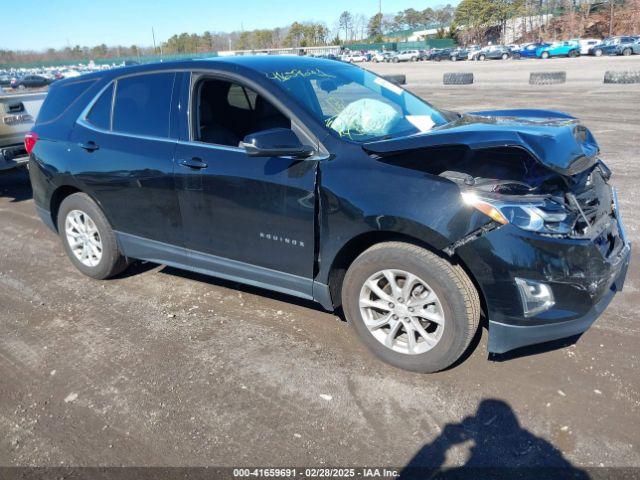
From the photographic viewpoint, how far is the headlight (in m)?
2.75

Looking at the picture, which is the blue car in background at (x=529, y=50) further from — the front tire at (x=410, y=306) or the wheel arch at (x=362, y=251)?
the front tire at (x=410, y=306)

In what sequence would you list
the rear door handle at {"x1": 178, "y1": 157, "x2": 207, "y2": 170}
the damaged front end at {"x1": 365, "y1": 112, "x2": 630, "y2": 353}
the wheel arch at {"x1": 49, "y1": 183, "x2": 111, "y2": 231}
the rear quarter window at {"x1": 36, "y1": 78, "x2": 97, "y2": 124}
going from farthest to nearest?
the rear quarter window at {"x1": 36, "y1": 78, "x2": 97, "y2": 124}
the wheel arch at {"x1": 49, "y1": 183, "x2": 111, "y2": 231}
the rear door handle at {"x1": 178, "y1": 157, "x2": 207, "y2": 170}
the damaged front end at {"x1": 365, "y1": 112, "x2": 630, "y2": 353}

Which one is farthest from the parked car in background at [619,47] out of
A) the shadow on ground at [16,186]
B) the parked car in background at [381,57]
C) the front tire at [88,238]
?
the front tire at [88,238]

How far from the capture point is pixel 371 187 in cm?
309

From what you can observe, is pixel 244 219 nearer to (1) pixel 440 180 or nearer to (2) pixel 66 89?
(1) pixel 440 180

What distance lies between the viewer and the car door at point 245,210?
11.1 ft

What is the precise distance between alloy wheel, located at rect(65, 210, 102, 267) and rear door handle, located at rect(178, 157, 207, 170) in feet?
4.40

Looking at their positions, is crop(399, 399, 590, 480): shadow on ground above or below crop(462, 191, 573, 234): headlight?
below

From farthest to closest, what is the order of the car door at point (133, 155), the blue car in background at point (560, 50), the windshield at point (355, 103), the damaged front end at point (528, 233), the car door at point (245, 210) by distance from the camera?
the blue car in background at point (560, 50) → the car door at point (133, 155) → the windshield at point (355, 103) → the car door at point (245, 210) → the damaged front end at point (528, 233)

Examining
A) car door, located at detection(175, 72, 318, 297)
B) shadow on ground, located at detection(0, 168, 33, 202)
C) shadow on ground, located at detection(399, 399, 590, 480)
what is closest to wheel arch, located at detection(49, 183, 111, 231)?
car door, located at detection(175, 72, 318, 297)

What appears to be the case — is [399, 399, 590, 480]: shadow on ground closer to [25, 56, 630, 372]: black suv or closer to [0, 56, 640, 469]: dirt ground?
[0, 56, 640, 469]: dirt ground

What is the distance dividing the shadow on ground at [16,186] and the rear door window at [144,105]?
4423mm

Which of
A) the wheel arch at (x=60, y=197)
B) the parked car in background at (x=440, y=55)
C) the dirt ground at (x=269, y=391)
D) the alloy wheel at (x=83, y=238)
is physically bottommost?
the dirt ground at (x=269, y=391)

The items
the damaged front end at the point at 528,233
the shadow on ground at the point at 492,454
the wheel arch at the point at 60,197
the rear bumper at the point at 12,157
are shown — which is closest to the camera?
the shadow on ground at the point at 492,454
